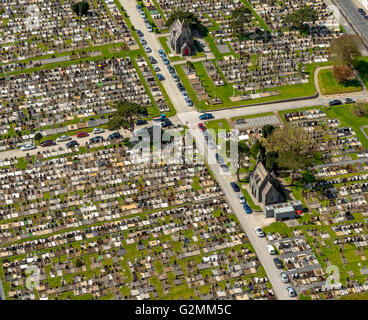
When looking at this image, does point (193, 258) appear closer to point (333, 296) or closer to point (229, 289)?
point (229, 289)

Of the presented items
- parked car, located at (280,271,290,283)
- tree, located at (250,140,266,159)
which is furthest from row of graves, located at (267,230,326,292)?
tree, located at (250,140,266,159)

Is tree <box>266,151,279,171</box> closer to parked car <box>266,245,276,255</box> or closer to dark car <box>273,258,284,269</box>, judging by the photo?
parked car <box>266,245,276,255</box>

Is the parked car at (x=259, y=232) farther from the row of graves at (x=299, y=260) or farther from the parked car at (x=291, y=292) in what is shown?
the parked car at (x=291, y=292)

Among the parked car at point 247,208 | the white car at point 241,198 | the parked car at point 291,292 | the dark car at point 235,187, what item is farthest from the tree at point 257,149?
the parked car at point 291,292
